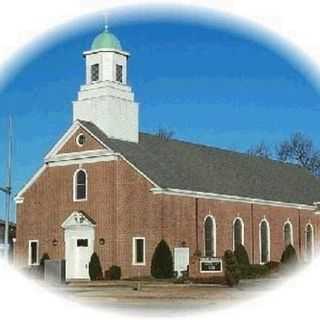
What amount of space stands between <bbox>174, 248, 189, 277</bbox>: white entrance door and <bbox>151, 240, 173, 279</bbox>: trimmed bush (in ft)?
0.46

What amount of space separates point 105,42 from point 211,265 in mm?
8913

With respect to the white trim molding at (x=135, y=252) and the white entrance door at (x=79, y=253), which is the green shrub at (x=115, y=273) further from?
the white entrance door at (x=79, y=253)

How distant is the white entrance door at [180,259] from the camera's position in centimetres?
2023

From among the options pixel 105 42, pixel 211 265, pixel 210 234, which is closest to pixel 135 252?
pixel 210 234

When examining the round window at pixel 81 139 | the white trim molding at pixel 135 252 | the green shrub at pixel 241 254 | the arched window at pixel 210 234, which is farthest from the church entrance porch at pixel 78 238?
the green shrub at pixel 241 254

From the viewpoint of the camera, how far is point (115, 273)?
21531 millimetres

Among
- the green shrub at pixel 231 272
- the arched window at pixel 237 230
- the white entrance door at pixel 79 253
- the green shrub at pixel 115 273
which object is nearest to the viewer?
the green shrub at pixel 231 272

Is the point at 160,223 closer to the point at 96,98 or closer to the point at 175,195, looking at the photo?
the point at 175,195

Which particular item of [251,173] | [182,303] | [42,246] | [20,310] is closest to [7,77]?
[20,310]

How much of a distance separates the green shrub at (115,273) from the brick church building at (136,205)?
248 mm

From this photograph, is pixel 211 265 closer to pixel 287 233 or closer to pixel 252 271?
pixel 252 271

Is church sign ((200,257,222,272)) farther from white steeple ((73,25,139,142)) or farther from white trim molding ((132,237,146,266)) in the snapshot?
white steeple ((73,25,139,142))

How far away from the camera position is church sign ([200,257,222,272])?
18.3m

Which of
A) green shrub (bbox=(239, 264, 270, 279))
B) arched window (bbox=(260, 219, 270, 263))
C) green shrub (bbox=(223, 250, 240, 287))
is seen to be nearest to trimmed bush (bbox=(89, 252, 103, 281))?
arched window (bbox=(260, 219, 270, 263))
